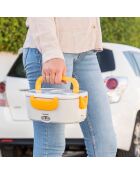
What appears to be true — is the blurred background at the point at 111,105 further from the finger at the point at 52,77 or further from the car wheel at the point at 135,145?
the finger at the point at 52,77

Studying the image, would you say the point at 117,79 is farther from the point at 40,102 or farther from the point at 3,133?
the point at 40,102

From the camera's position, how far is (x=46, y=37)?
3.23 meters

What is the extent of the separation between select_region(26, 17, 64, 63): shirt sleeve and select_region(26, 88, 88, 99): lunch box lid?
16 cm

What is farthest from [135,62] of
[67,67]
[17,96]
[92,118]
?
[67,67]

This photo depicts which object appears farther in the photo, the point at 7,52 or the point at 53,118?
the point at 7,52

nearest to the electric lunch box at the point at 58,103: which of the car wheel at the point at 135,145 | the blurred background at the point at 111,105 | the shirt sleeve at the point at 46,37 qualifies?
the shirt sleeve at the point at 46,37

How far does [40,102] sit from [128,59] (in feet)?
13.0

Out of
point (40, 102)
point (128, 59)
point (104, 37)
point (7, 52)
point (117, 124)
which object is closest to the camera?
point (40, 102)

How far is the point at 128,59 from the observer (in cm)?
705

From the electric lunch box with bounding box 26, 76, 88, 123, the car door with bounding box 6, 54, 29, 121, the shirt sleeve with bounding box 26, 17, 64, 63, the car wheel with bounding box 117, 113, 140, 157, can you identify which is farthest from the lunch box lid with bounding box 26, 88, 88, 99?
the car wheel with bounding box 117, 113, 140, 157

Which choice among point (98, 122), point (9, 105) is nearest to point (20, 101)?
point (9, 105)

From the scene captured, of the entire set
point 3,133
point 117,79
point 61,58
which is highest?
point 61,58

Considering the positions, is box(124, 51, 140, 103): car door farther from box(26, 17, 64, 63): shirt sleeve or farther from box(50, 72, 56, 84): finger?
box(50, 72, 56, 84): finger

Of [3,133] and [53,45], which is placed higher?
[53,45]
